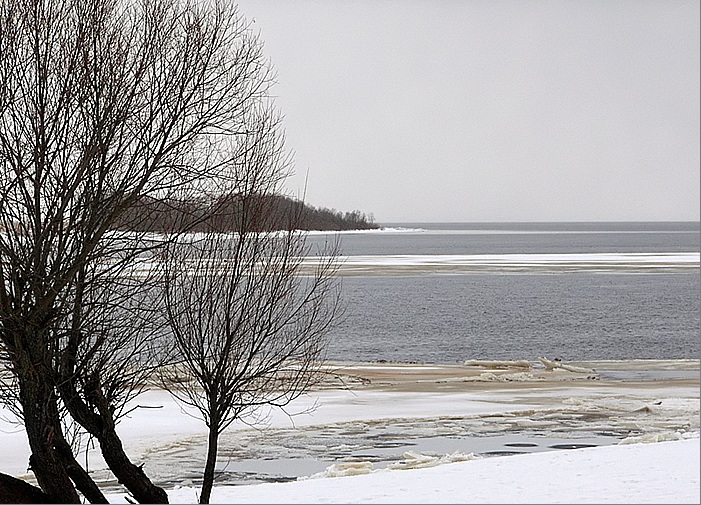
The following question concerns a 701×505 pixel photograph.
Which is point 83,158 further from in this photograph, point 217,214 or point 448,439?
point 448,439

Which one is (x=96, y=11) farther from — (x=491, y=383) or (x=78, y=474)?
(x=491, y=383)

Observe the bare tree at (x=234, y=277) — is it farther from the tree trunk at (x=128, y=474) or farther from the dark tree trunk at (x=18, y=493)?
the dark tree trunk at (x=18, y=493)

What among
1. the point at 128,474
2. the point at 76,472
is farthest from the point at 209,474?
the point at 76,472

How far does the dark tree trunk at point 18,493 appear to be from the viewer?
9359 millimetres

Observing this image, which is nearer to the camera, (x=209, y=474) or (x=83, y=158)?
(x=83, y=158)

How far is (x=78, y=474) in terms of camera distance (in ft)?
32.0

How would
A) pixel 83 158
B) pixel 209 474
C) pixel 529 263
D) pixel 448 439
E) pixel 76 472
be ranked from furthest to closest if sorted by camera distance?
1. pixel 529 263
2. pixel 448 439
3. pixel 209 474
4. pixel 76 472
5. pixel 83 158

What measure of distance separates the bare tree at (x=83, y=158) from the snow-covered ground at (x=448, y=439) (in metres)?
2.02

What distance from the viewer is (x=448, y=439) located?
14961 mm

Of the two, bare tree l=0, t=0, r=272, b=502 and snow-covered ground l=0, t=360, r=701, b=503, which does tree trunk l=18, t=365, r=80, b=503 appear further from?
snow-covered ground l=0, t=360, r=701, b=503

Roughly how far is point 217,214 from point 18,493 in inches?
141

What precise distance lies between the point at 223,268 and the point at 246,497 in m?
2.98

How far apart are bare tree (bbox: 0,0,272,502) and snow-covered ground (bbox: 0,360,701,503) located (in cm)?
202

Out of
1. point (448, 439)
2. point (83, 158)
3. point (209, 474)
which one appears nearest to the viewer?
point (83, 158)
